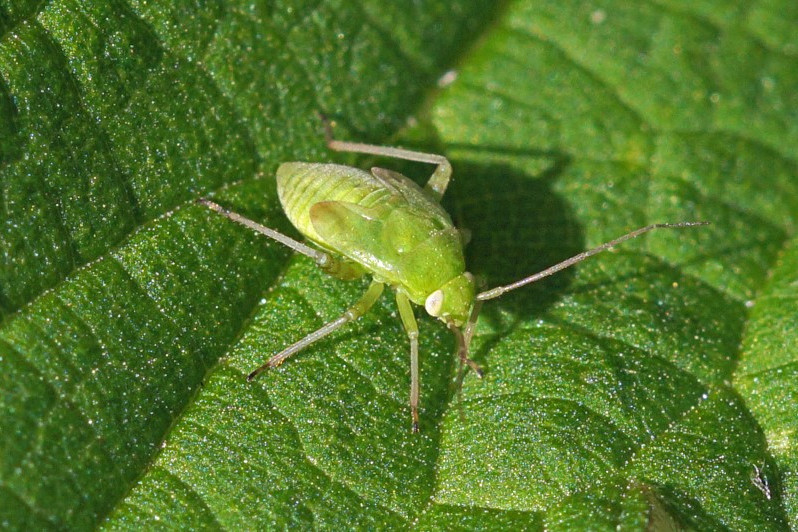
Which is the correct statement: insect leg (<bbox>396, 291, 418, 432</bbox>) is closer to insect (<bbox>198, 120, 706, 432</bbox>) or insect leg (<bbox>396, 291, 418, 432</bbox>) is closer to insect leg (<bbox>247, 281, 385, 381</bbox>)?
insect (<bbox>198, 120, 706, 432</bbox>)

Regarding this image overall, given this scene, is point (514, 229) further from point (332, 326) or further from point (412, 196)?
point (332, 326)

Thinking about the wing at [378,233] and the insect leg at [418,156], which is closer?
the wing at [378,233]

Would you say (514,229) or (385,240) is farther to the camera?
(514,229)

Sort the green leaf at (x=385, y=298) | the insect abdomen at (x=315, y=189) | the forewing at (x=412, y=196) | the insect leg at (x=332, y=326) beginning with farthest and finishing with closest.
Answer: the forewing at (x=412, y=196) < the insect abdomen at (x=315, y=189) < the insect leg at (x=332, y=326) < the green leaf at (x=385, y=298)

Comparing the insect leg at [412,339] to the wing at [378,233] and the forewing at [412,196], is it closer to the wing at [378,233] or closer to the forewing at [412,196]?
the wing at [378,233]

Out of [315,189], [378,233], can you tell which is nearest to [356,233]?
[378,233]

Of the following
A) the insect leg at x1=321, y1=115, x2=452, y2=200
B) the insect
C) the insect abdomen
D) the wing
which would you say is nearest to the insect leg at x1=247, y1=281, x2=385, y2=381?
the insect

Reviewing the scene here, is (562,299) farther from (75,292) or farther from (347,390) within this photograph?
(75,292)

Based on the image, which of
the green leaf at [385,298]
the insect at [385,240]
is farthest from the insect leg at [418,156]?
the insect at [385,240]
